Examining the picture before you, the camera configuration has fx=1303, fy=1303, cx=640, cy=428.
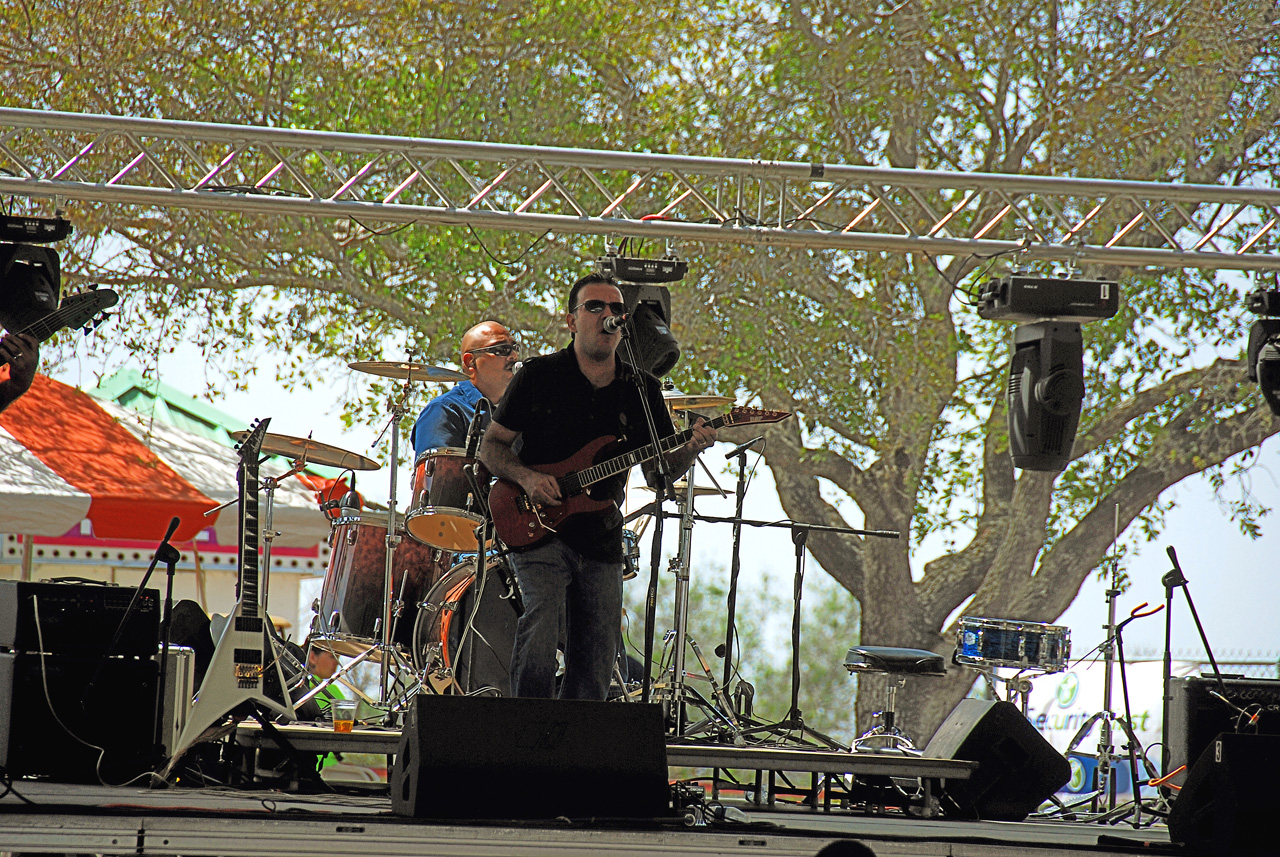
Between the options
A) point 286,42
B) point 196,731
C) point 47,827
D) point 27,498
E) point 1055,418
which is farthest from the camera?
point 286,42

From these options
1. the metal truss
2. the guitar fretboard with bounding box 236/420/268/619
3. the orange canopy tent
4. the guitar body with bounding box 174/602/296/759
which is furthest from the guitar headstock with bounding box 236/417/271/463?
the orange canopy tent

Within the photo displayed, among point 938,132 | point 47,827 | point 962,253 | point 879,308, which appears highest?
point 938,132

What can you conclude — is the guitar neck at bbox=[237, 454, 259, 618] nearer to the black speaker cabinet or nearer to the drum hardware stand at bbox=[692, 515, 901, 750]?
the black speaker cabinet

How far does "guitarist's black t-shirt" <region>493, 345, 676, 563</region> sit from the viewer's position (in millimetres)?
4555

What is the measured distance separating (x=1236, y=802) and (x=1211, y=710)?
1122 millimetres

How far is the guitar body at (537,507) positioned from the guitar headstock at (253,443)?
998mm

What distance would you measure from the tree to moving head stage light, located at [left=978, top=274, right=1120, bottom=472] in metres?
5.67

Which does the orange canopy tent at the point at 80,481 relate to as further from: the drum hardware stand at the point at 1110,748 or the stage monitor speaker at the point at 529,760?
the drum hardware stand at the point at 1110,748

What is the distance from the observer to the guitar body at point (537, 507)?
446 centimetres

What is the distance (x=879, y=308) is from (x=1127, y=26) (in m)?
3.45

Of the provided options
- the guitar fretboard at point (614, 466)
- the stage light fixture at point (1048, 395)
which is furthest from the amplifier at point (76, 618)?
the stage light fixture at point (1048, 395)

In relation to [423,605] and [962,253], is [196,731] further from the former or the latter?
[962,253]

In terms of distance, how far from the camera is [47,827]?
328 centimetres

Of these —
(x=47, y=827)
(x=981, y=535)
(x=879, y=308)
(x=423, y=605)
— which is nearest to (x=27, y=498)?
(x=423, y=605)
